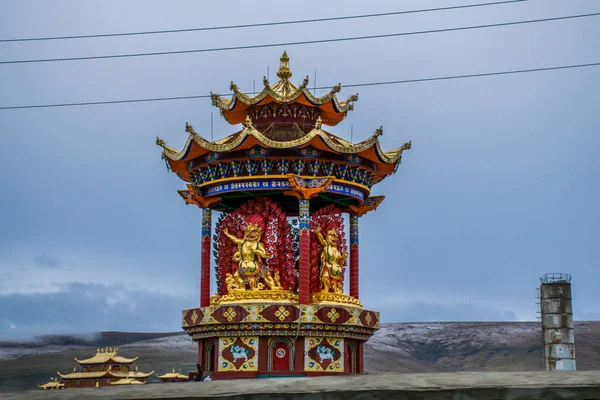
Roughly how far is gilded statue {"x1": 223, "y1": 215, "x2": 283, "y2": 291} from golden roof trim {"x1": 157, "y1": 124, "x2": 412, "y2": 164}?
7.96 ft

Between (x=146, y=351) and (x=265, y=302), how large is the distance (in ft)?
179

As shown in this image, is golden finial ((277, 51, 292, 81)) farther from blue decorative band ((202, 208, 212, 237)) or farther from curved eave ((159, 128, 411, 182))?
blue decorative band ((202, 208, 212, 237))

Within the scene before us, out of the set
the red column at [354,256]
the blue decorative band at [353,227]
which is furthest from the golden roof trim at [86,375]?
the blue decorative band at [353,227]

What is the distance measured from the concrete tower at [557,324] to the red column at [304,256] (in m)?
23.3

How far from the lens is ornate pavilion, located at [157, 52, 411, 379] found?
26.8 metres

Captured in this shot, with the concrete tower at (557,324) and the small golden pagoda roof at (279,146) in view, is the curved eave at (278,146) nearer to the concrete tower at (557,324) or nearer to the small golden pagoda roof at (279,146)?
the small golden pagoda roof at (279,146)

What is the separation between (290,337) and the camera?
26781 millimetres

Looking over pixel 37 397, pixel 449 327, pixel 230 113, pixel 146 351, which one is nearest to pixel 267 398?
pixel 37 397

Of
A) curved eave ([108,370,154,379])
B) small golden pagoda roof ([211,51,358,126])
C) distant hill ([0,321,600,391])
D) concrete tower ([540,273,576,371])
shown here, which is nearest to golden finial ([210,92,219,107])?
small golden pagoda roof ([211,51,358,126])

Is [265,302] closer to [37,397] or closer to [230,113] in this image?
[230,113]

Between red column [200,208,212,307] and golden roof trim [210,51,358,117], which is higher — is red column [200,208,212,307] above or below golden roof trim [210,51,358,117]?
below

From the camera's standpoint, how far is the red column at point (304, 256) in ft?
88.6

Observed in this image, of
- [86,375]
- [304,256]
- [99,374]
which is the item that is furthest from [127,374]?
[304,256]

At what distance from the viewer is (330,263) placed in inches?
1110
